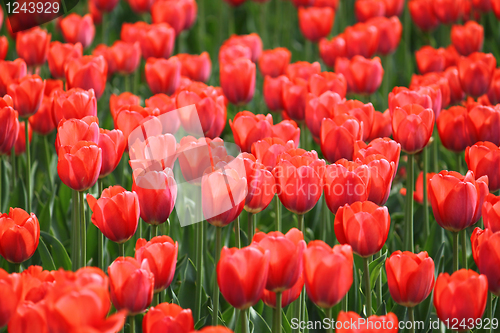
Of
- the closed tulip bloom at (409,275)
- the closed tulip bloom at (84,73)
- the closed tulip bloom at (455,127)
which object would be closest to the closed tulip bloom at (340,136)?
the closed tulip bloom at (455,127)

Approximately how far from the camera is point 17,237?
1325mm

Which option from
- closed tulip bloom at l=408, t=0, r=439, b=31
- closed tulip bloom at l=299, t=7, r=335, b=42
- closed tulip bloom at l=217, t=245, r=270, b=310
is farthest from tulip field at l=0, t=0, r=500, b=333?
closed tulip bloom at l=408, t=0, r=439, b=31

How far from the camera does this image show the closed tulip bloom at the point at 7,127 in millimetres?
1582

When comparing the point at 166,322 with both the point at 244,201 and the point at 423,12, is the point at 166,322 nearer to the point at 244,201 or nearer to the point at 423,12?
the point at 244,201

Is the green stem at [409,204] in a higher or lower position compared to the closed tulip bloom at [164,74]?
lower

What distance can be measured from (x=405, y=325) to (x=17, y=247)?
3.23ft

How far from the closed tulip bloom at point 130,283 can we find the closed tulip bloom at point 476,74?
1695 mm

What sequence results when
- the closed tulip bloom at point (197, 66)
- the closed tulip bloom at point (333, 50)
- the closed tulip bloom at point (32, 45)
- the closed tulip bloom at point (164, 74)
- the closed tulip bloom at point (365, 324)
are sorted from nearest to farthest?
the closed tulip bloom at point (365, 324) → the closed tulip bloom at point (164, 74) → the closed tulip bloom at point (32, 45) → the closed tulip bloom at point (197, 66) → the closed tulip bloom at point (333, 50)

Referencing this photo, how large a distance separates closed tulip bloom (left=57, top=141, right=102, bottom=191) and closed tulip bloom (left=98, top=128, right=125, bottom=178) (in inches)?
3.9

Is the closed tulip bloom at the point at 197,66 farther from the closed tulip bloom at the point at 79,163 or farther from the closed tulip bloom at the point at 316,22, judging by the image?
the closed tulip bloom at the point at 79,163

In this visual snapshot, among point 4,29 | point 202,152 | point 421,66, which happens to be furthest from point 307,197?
point 4,29

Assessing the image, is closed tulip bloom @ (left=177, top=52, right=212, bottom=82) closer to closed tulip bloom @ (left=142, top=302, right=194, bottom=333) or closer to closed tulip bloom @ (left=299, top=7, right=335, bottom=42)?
closed tulip bloom @ (left=299, top=7, right=335, bottom=42)

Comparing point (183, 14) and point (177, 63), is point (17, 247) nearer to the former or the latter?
point (177, 63)

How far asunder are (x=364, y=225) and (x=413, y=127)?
1.70 feet
